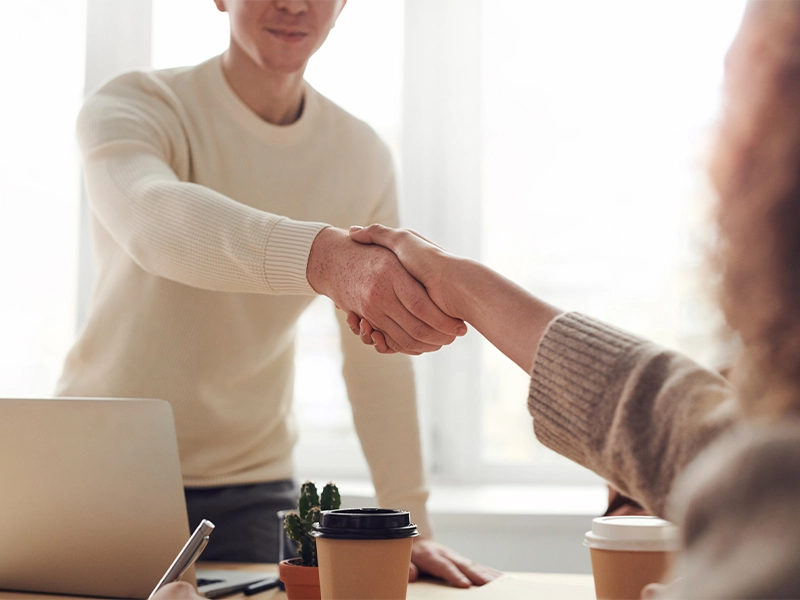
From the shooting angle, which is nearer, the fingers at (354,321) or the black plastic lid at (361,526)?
the black plastic lid at (361,526)

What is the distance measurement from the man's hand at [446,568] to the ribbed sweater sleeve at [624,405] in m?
0.51

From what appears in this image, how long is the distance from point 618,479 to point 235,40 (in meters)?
1.31

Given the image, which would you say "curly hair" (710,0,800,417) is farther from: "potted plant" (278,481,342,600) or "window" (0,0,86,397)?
"window" (0,0,86,397)

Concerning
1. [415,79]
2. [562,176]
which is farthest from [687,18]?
[415,79]

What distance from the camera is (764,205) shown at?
0.52 meters

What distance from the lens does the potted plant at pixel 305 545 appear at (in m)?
1.02

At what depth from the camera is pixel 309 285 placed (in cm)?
130

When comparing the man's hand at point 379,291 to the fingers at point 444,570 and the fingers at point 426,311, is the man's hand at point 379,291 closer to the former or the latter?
the fingers at point 426,311

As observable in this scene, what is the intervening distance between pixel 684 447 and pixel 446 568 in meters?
0.69

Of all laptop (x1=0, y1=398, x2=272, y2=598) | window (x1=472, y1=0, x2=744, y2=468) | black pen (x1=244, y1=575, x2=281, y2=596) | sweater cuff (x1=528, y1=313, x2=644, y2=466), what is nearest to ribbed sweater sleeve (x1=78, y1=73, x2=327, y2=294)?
laptop (x1=0, y1=398, x2=272, y2=598)

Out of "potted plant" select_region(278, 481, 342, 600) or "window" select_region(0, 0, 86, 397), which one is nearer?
"potted plant" select_region(278, 481, 342, 600)

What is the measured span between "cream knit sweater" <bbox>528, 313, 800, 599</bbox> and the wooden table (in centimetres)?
40

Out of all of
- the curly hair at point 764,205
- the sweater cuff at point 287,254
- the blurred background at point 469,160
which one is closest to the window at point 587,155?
the blurred background at point 469,160

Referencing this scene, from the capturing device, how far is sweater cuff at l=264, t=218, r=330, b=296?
126 centimetres
